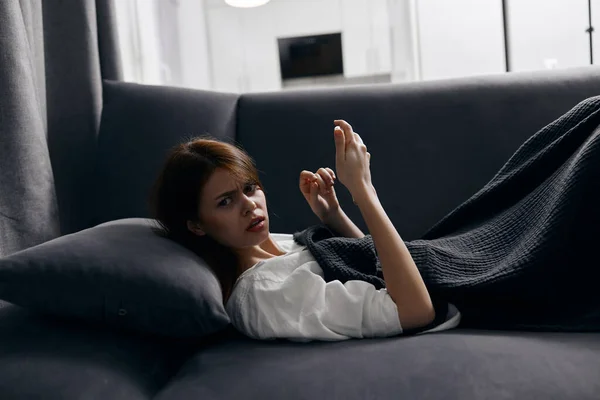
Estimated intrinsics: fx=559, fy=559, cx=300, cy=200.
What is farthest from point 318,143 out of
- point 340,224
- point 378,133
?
point 340,224

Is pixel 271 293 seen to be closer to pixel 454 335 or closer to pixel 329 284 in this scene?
pixel 329 284

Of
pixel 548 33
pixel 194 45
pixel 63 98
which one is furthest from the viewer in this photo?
pixel 194 45

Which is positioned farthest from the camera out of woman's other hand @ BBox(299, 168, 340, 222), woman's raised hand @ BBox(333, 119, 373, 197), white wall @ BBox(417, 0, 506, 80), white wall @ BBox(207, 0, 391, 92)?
white wall @ BBox(207, 0, 391, 92)

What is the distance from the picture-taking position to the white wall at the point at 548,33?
12.0ft

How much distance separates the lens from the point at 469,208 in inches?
49.1

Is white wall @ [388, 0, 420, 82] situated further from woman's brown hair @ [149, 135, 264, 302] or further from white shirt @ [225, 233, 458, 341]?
white shirt @ [225, 233, 458, 341]

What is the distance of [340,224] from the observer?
1.34m

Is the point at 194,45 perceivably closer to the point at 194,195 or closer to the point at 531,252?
the point at 194,195

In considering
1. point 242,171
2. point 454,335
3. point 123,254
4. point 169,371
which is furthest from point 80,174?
point 454,335

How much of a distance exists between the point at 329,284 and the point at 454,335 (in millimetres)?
235

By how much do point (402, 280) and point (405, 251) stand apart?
6 cm

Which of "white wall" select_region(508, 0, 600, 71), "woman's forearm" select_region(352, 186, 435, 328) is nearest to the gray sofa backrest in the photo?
"woman's forearm" select_region(352, 186, 435, 328)

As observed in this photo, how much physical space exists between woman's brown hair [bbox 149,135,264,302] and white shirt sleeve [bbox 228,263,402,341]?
0.42 feet

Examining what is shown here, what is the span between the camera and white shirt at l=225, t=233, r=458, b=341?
3.17 feet
